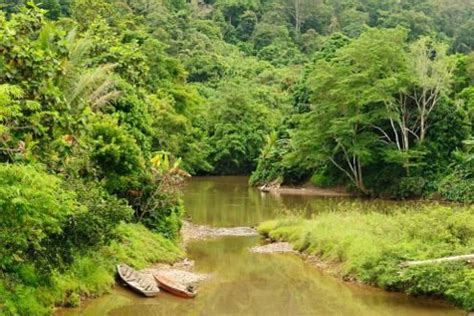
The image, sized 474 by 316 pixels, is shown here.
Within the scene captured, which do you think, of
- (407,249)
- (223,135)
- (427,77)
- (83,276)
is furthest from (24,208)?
(223,135)

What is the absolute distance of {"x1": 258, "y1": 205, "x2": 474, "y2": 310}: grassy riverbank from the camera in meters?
16.6

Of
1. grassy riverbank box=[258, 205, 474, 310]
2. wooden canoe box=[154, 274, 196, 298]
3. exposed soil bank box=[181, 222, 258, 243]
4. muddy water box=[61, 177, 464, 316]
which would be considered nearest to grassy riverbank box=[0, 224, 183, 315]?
muddy water box=[61, 177, 464, 316]

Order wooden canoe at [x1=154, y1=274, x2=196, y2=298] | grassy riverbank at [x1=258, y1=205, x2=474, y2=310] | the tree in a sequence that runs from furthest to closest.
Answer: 1. the tree
2. wooden canoe at [x1=154, y1=274, x2=196, y2=298]
3. grassy riverbank at [x1=258, y1=205, x2=474, y2=310]

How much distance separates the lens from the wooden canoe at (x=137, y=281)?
1712 centimetres

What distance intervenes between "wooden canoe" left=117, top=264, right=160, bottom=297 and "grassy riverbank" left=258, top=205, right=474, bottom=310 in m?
5.92

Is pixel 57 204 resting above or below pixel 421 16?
below

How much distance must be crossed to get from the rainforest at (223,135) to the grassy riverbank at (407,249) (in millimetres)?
55

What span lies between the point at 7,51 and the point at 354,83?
34.2 meters

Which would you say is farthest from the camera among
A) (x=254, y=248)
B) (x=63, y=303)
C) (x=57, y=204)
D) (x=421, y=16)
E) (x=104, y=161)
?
(x=421, y=16)

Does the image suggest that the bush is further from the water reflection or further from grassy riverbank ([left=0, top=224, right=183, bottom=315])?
the water reflection

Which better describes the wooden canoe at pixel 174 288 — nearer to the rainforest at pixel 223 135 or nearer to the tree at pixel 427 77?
the rainforest at pixel 223 135

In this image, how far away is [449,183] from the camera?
41.0 m

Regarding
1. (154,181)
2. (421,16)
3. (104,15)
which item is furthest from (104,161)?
(421,16)

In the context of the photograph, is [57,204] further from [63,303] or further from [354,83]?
[354,83]
